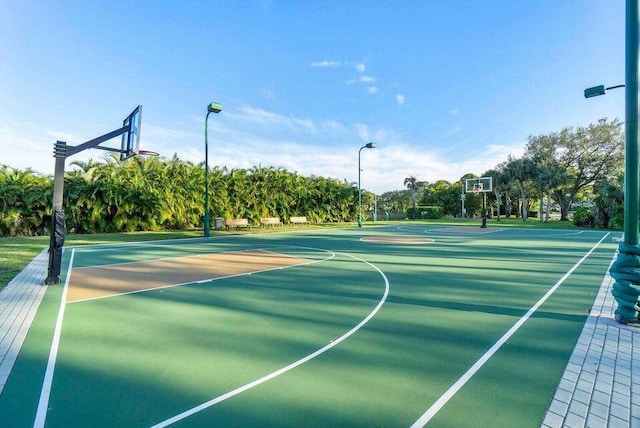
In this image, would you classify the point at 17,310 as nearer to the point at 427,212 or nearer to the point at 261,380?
A: the point at 261,380

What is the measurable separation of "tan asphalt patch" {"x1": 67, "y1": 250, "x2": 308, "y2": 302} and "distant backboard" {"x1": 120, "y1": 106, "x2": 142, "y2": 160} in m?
3.63

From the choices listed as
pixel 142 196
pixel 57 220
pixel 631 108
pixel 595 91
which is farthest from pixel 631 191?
pixel 142 196

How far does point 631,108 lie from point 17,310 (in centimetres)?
1019

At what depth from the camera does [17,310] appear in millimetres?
5559

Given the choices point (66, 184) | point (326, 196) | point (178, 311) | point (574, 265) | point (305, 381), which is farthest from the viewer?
point (326, 196)

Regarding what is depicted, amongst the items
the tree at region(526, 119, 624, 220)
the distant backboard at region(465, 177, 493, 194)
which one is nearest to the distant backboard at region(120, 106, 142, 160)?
the distant backboard at region(465, 177, 493, 194)

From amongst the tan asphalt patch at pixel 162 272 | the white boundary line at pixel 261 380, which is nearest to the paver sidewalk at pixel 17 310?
A: the tan asphalt patch at pixel 162 272

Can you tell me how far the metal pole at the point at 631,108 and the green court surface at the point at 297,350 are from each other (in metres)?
2.04

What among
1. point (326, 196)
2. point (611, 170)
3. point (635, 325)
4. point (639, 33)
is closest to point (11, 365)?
point (635, 325)

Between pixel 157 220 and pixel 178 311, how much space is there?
63.1 feet

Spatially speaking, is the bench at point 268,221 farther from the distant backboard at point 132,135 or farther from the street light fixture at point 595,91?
the street light fixture at point 595,91

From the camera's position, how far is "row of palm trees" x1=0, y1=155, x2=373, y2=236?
18.3 m

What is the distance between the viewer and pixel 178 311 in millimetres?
5590

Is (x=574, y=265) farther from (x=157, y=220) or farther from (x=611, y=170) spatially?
(x=611, y=170)
